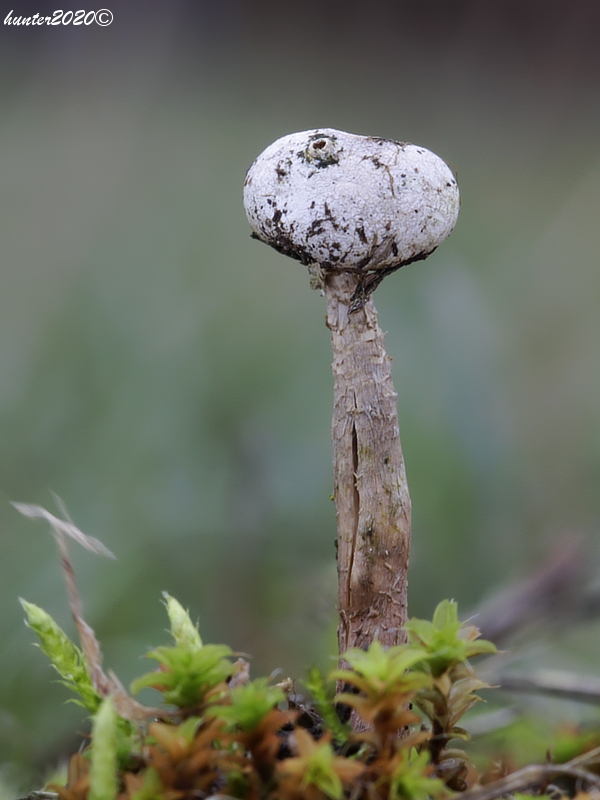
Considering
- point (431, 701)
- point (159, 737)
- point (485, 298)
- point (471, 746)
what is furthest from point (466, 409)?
point (159, 737)

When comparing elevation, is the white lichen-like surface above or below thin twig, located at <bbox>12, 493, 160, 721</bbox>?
above

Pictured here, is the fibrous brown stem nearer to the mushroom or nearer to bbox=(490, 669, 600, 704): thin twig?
the mushroom

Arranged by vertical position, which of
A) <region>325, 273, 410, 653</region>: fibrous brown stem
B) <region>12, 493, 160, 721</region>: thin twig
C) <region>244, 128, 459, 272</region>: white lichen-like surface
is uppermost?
<region>244, 128, 459, 272</region>: white lichen-like surface

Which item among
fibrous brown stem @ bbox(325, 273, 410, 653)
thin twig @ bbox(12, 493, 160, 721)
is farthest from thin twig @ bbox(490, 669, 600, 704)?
thin twig @ bbox(12, 493, 160, 721)

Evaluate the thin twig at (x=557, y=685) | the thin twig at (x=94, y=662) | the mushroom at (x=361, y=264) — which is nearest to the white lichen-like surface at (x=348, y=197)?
the mushroom at (x=361, y=264)

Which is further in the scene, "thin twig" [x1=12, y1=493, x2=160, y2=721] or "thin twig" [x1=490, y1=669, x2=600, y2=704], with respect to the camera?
"thin twig" [x1=490, y1=669, x2=600, y2=704]

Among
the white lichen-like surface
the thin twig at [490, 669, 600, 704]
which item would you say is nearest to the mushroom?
the white lichen-like surface

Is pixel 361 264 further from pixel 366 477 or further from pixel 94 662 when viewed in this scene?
pixel 94 662

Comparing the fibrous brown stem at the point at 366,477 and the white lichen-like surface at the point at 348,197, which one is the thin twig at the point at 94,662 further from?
the white lichen-like surface at the point at 348,197
